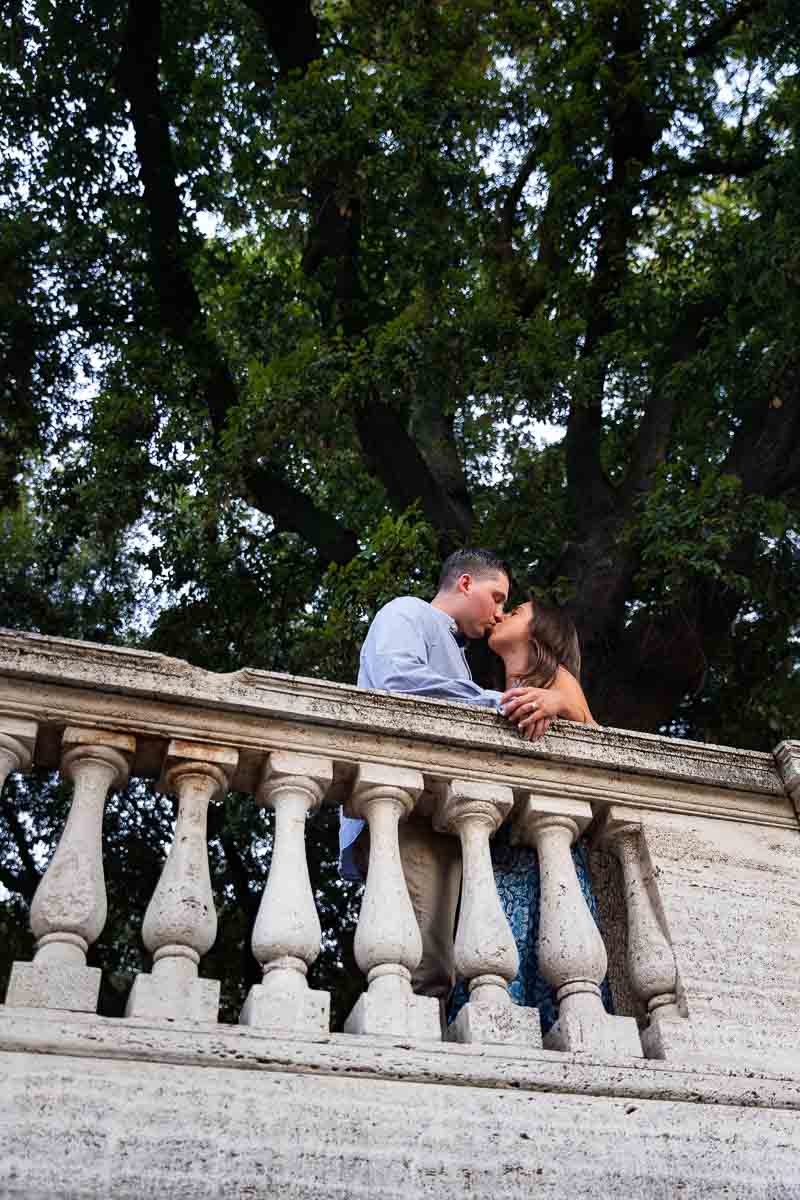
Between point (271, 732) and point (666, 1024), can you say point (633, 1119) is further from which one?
point (271, 732)

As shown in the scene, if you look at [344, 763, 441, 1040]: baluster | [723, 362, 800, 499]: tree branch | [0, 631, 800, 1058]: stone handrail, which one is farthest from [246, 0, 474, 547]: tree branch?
[344, 763, 441, 1040]: baluster

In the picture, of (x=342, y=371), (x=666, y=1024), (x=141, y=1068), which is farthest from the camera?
(x=342, y=371)

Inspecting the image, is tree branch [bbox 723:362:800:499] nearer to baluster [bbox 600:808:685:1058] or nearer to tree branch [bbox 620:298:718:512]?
tree branch [bbox 620:298:718:512]

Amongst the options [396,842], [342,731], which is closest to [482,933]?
[396,842]

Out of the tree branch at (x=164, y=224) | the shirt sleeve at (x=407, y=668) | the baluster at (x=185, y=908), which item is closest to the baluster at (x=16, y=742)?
the baluster at (x=185, y=908)

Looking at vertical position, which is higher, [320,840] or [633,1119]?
[320,840]

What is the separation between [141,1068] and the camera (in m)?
2.98

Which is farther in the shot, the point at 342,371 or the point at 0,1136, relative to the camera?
the point at 342,371

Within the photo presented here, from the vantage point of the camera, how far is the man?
13.2 feet

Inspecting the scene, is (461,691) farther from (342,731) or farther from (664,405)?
(664,405)

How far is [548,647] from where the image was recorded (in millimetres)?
5164

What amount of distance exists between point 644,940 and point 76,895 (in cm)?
172

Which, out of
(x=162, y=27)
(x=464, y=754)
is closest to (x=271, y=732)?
(x=464, y=754)

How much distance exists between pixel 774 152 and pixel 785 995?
936 cm
